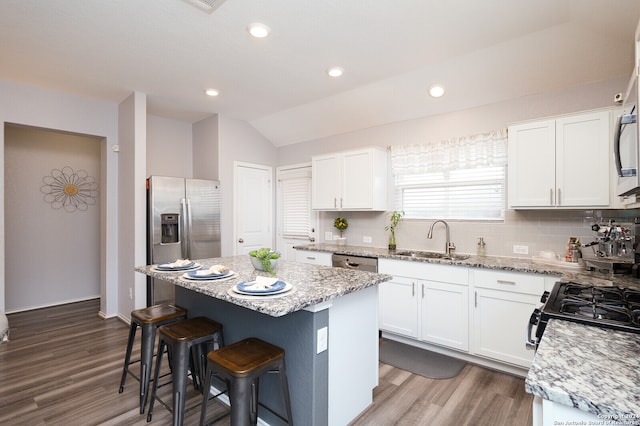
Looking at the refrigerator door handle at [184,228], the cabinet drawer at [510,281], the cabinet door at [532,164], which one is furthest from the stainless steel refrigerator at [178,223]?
the cabinet door at [532,164]

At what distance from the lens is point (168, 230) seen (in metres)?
3.98

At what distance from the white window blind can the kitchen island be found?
2.62m

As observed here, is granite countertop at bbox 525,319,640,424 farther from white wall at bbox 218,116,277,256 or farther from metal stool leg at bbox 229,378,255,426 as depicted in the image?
white wall at bbox 218,116,277,256

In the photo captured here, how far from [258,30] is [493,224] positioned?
288 centimetres

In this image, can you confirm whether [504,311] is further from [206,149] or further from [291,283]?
[206,149]

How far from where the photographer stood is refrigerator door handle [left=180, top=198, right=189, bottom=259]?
4.07 metres

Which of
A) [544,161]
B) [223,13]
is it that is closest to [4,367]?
[223,13]

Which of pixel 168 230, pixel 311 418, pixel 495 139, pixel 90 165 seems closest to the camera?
pixel 311 418

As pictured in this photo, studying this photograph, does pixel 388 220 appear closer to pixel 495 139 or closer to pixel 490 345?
pixel 495 139

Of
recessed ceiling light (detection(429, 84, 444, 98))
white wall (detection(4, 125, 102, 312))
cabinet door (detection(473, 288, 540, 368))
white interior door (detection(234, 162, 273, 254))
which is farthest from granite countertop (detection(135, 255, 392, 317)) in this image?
white wall (detection(4, 125, 102, 312))

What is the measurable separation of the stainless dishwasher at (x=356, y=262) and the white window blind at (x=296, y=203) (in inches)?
49.4

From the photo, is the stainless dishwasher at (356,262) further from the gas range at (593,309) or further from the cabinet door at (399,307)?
the gas range at (593,309)

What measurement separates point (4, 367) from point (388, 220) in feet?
13.5

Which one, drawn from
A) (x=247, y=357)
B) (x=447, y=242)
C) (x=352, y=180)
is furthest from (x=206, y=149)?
(x=247, y=357)
